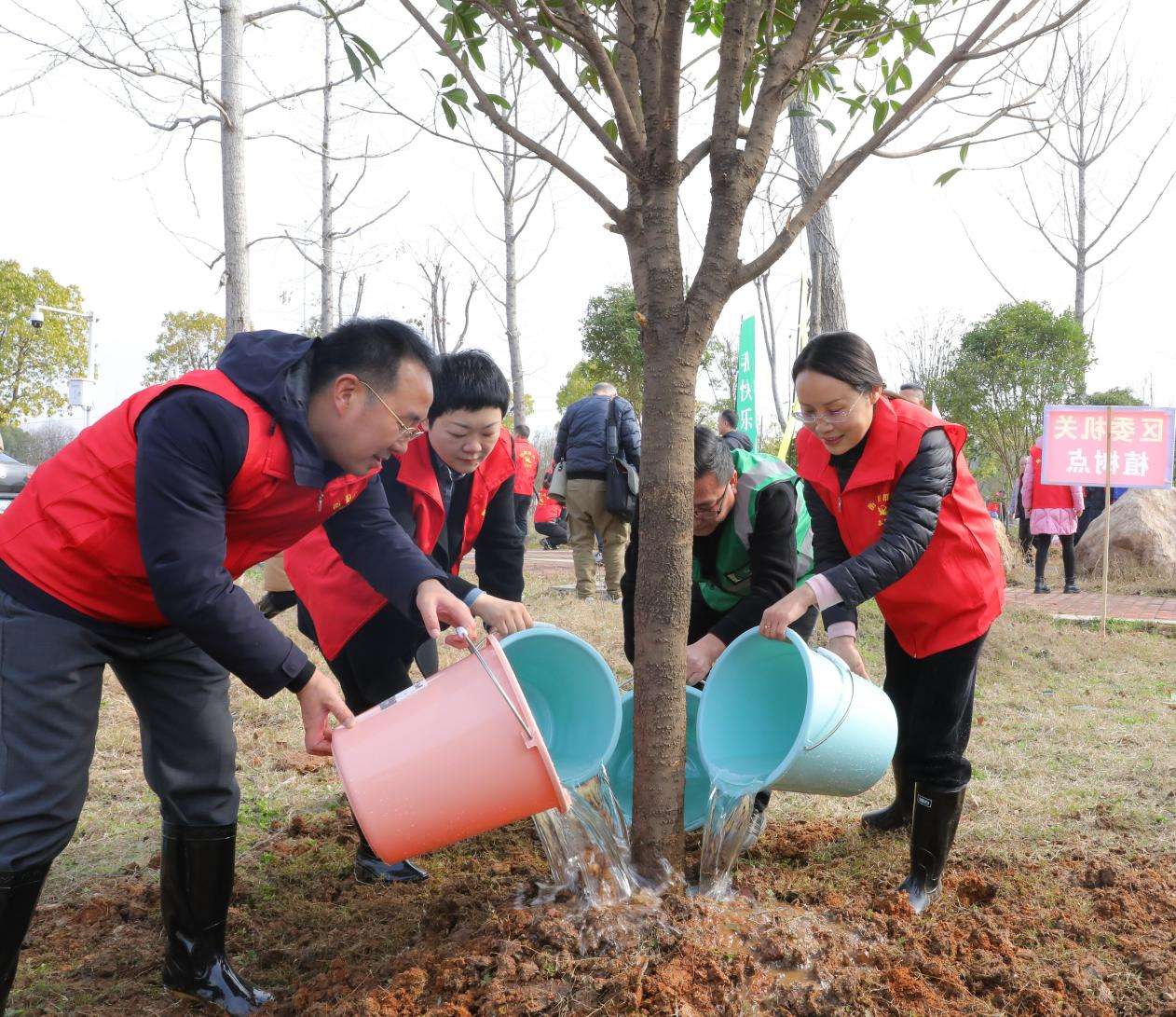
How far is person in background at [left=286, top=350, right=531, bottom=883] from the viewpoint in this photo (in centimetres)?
242

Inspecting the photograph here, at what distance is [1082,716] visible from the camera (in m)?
4.44

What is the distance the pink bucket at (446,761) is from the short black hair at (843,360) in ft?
3.47

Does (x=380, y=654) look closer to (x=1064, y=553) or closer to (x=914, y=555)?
(x=914, y=555)

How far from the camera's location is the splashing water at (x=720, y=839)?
7.22 ft

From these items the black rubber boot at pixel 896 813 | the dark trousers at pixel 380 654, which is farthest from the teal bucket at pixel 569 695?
the black rubber boot at pixel 896 813

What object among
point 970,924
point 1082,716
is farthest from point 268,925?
point 1082,716

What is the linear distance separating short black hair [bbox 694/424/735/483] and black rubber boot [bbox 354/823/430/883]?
1.31m

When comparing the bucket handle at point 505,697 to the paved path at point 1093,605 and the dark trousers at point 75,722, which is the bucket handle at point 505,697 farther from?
the paved path at point 1093,605

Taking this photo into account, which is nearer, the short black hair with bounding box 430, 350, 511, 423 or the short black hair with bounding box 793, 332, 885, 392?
the short black hair with bounding box 793, 332, 885, 392

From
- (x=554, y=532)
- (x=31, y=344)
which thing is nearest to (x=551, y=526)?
(x=554, y=532)

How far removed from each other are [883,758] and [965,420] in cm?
1629

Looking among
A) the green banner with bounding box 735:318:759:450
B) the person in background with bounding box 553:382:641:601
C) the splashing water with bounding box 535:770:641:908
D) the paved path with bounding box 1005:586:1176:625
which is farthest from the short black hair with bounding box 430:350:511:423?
the green banner with bounding box 735:318:759:450

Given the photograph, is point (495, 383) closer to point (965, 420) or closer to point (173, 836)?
point (173, 836)

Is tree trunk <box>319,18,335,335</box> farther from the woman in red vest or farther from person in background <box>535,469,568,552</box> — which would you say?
the woman in red vest
